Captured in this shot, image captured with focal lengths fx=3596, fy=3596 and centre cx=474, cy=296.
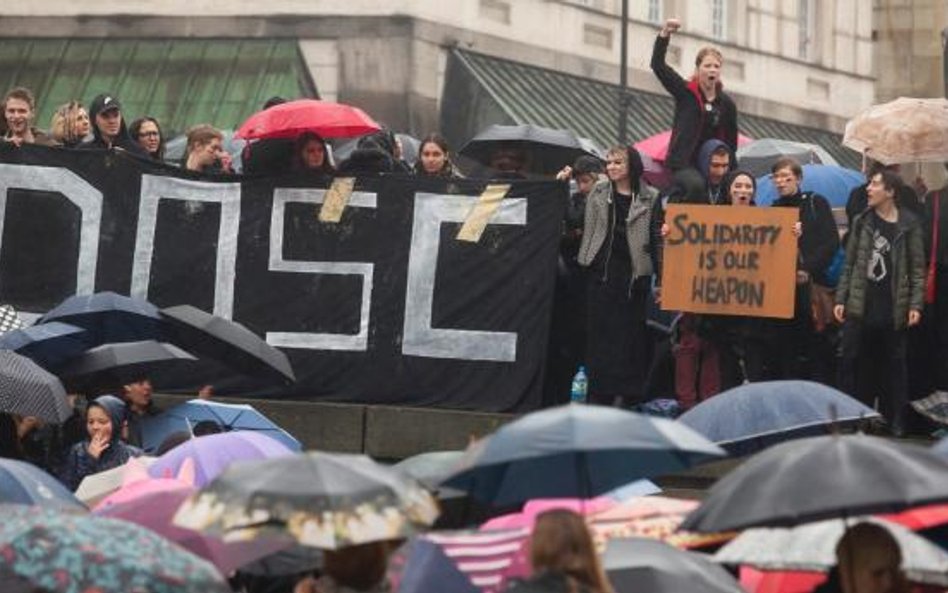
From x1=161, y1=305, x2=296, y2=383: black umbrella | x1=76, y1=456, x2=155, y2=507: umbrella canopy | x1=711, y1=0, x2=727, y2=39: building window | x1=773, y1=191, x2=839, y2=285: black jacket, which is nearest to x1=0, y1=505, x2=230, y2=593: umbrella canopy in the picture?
x1=76, y1=456, x2=155, y2=507: umbrella canopy

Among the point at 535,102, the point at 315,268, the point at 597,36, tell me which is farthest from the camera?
the point at 597,36

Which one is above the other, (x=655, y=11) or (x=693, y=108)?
(x=655, y=11)

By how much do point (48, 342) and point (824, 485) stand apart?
8.19 metres

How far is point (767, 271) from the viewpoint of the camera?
68.5 ft

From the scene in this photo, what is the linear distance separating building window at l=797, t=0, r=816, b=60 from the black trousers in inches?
1393

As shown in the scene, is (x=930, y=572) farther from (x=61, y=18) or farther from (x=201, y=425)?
(x=61, y=18)

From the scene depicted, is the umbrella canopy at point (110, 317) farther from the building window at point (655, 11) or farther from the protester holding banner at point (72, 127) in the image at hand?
the building window at point (655, 11)

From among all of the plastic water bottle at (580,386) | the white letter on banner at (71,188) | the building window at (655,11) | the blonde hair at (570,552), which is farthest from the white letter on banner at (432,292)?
the building window at (655,11)

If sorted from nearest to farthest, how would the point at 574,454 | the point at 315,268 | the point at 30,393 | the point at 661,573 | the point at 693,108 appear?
the point at 661,573 < the point at 574,454 < the point at 30,393 < the point at 693,108 < the point at 315,268

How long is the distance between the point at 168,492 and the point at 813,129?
40.7 meters

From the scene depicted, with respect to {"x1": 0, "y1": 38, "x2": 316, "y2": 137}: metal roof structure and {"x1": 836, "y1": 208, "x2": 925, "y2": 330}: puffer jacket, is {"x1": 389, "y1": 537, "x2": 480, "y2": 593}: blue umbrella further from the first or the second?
{"x1": 0, "y1": 38, "x2": 316, "y2": 137}: metal roof structure

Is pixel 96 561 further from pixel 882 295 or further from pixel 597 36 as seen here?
pixel 597 36

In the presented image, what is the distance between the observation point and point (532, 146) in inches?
962

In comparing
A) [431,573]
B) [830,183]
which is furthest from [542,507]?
[830,183]
